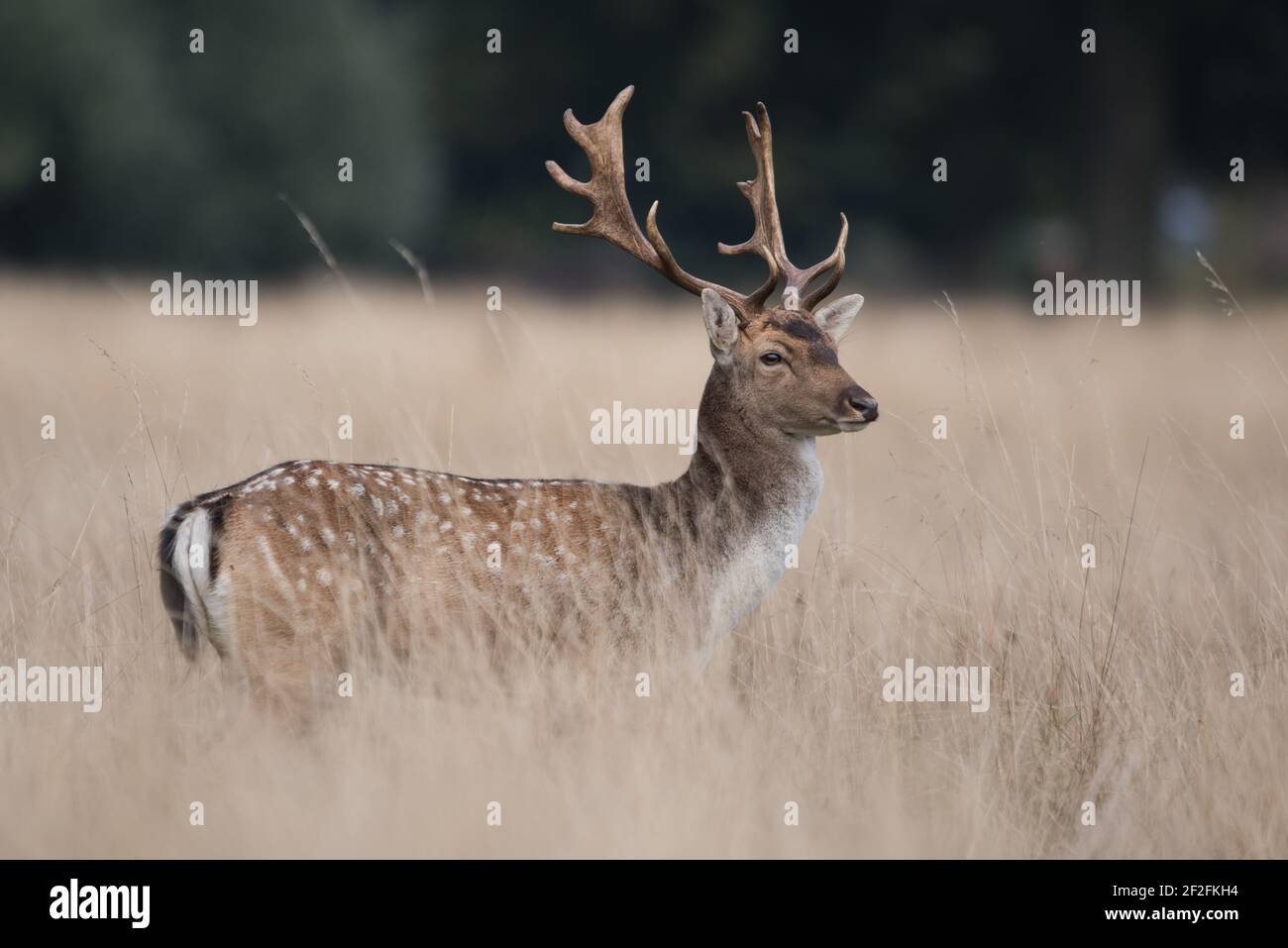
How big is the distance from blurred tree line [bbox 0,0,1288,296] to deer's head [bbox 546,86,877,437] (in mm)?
18290

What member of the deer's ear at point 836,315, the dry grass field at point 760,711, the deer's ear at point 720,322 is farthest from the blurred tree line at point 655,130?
the deer's ear at point 720,322

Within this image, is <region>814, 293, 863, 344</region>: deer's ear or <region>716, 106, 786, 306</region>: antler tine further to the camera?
<region>716, 106, 786, 306</region>: antler tine

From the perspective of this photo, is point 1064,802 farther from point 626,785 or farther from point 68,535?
point 68,535

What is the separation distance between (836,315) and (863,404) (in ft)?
2.30

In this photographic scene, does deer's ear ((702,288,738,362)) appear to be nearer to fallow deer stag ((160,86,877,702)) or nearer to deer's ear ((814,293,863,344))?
fallow deer stag ((160,86,877,702))

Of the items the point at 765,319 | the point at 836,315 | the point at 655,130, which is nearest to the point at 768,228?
the point at 836,315

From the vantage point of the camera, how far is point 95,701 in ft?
15.8

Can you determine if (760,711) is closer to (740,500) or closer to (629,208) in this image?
(740,500)

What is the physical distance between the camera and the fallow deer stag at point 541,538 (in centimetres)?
452

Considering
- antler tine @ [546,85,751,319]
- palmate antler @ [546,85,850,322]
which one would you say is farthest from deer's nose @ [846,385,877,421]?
antler tine @ [546,85,751,319]

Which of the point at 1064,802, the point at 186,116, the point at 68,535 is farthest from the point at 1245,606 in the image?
the point at 186,116

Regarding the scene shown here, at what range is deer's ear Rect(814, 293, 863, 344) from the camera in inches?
223

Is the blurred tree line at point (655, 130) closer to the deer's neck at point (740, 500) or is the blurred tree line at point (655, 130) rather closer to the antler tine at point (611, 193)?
the antler tine at point (611, 193)

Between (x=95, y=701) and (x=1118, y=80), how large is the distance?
21.2 meters
